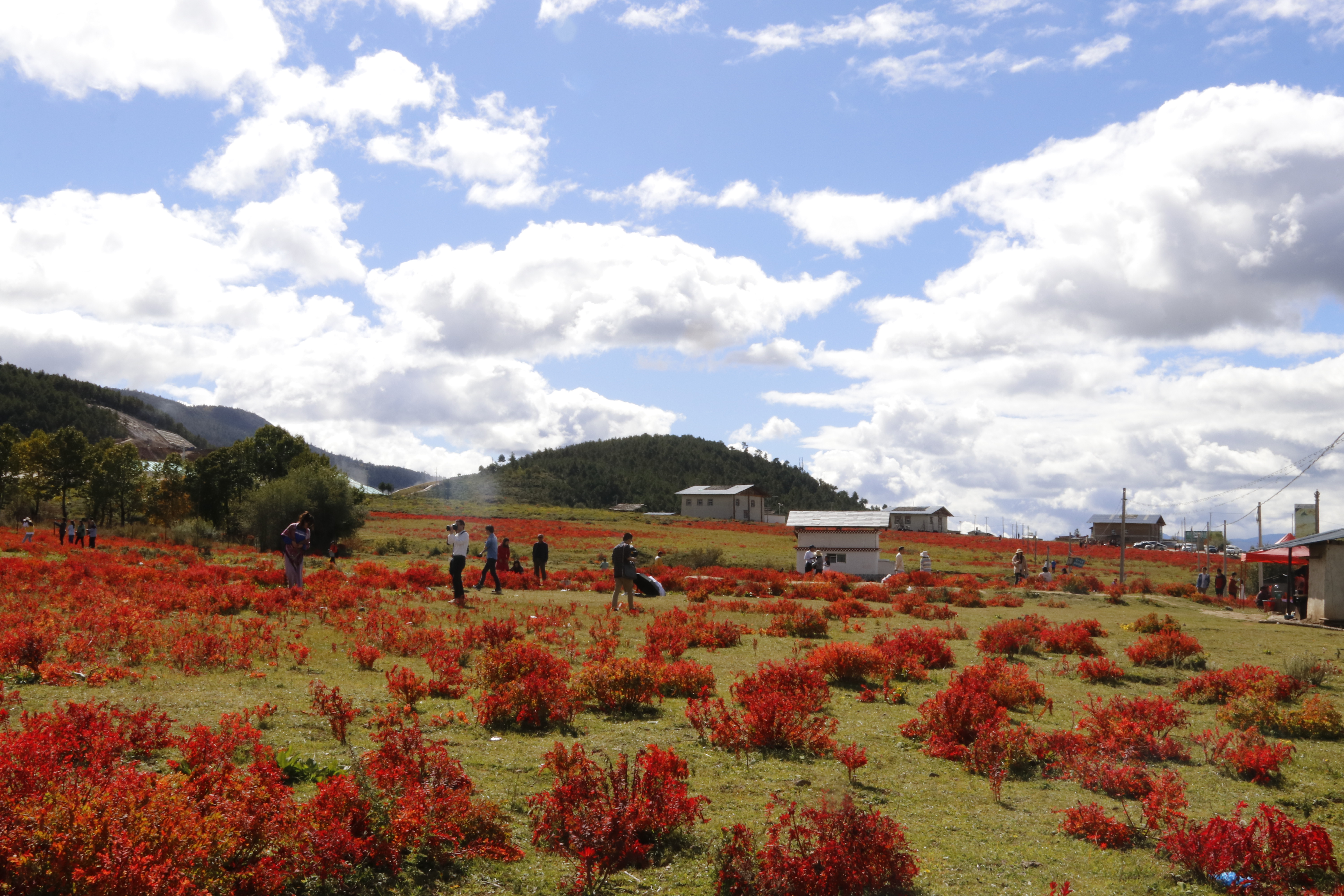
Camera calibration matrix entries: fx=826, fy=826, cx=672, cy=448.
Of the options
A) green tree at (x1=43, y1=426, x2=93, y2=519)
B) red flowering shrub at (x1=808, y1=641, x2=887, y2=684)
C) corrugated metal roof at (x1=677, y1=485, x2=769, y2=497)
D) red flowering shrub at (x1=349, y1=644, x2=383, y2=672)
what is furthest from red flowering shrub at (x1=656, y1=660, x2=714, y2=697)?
corrugated metal roof at (x1=677, y1=485, x2=769, y2=497)

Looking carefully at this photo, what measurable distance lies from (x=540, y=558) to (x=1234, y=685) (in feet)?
56.0

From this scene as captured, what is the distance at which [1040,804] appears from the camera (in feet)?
21.6

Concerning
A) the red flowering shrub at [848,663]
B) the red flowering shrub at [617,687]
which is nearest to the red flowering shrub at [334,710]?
the red flowering shrub at [617,687]

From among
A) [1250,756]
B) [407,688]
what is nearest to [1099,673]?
[1250,756]

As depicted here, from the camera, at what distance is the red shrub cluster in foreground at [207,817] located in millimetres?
3508

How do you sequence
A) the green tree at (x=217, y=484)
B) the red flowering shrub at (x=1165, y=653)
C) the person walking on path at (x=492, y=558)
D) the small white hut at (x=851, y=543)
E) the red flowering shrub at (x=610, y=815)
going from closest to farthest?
the red flowering shrub at (x=610, y=815) < the red flowering shrub at (x=1165, y=653) < the person walking on path at (x=492, y=558) < the small white hut at (x=851, y=543) < the green tree at (x=217, y=484)

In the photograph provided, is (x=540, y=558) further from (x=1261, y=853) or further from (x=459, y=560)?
(x=1261, y=853)

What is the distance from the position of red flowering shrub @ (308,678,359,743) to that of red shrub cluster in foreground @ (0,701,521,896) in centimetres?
88

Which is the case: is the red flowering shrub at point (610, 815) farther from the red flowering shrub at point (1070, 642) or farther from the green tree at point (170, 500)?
the green tree at point (170, 500)

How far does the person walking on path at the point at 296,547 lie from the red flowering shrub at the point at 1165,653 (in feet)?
49.3

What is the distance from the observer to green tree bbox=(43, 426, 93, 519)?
185 feet

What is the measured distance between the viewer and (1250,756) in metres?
7.43

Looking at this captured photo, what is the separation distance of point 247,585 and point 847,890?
15.8 metres

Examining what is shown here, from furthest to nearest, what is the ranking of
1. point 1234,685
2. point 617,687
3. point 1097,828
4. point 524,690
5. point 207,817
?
point 1234,685
point 617,687
point 524,690
point 1097,828
point 207,817
